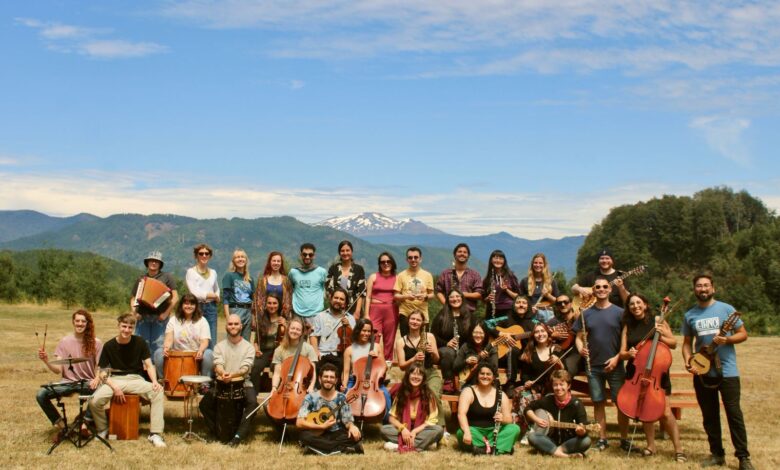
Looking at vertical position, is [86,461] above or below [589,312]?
below

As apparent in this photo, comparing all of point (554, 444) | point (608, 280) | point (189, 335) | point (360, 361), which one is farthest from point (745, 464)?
point (189, 335)

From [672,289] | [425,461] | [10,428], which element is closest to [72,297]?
[10,428]

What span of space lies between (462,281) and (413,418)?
2.15 metres

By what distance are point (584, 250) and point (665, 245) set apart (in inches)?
303

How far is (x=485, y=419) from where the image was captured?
28.0ft

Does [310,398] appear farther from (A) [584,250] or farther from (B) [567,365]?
(A) [584,250]

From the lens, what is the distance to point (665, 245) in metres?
76.4

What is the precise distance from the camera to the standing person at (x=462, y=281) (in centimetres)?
1001

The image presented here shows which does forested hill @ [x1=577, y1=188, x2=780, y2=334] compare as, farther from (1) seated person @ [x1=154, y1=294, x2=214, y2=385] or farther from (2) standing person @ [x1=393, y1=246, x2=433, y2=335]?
(1) seated person @ [x1=154, y1=294, x2=214, y2=385]

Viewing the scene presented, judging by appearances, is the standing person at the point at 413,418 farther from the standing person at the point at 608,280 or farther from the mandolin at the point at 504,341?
the standing person at the point at 608,280

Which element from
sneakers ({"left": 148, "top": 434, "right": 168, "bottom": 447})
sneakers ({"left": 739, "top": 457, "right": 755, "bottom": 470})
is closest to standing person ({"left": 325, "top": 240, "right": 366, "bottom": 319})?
sneakers ({"left": 148, "top": 434, "right": 168, "bottom": 447})

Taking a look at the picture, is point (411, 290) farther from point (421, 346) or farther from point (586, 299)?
point (586, 299)

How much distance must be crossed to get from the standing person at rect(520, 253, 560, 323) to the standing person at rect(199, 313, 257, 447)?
3497mm

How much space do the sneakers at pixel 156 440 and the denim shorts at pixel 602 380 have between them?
467cm
